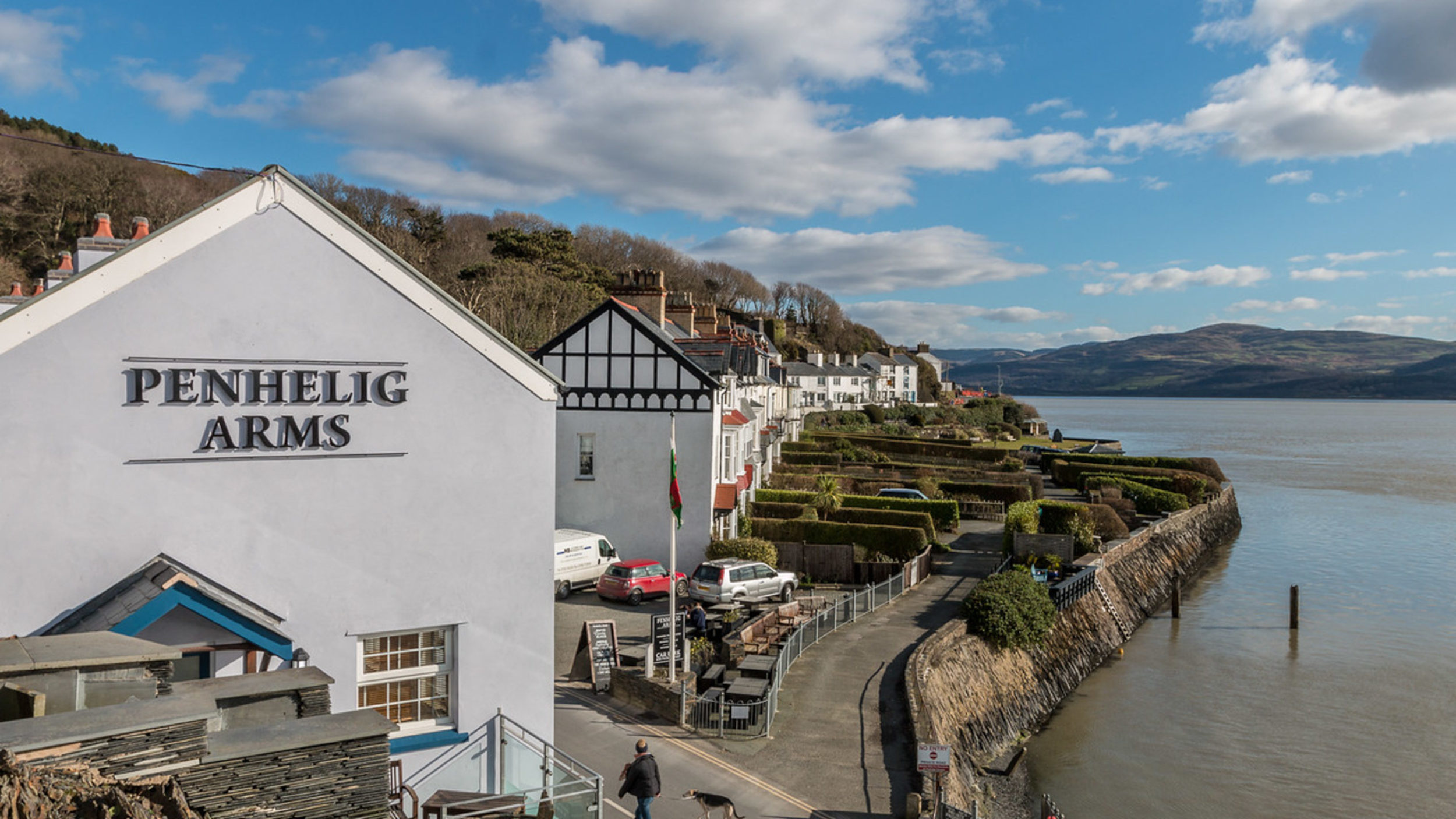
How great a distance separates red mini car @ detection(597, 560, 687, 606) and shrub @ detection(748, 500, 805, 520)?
34.3 ft

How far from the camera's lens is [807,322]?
15062 centimetres

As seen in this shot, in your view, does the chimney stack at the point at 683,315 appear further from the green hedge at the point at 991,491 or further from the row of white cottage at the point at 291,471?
the row of white cottage at the point at 291,471

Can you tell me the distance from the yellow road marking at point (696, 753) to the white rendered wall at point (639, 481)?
1117 cm

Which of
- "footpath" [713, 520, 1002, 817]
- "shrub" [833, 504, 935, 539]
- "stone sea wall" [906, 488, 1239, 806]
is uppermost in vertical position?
"shrub" [833, 504, 935, 539]

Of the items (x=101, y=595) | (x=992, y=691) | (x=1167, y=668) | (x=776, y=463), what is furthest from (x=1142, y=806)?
(x=776, y=463)

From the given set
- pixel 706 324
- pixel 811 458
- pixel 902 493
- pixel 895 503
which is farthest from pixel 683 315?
pixel 811 458

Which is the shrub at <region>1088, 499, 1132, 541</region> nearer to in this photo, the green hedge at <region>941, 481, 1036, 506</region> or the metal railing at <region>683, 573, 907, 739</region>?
the green hedge at <region>941, 481, 1036, 506</region>

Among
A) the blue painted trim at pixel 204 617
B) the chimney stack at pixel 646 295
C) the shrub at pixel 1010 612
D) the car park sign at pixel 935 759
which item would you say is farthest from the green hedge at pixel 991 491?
the blue painted trim at pixel 204 617

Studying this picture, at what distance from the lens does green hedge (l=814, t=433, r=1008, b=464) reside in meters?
68.6

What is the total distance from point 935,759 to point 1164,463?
60354 millimetres

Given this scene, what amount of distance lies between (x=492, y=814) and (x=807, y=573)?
23909 mm

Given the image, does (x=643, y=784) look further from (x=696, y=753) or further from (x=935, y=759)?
(x=935, y=759)

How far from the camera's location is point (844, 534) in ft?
113

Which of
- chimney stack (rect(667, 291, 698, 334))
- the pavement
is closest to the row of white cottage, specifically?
the pavement
